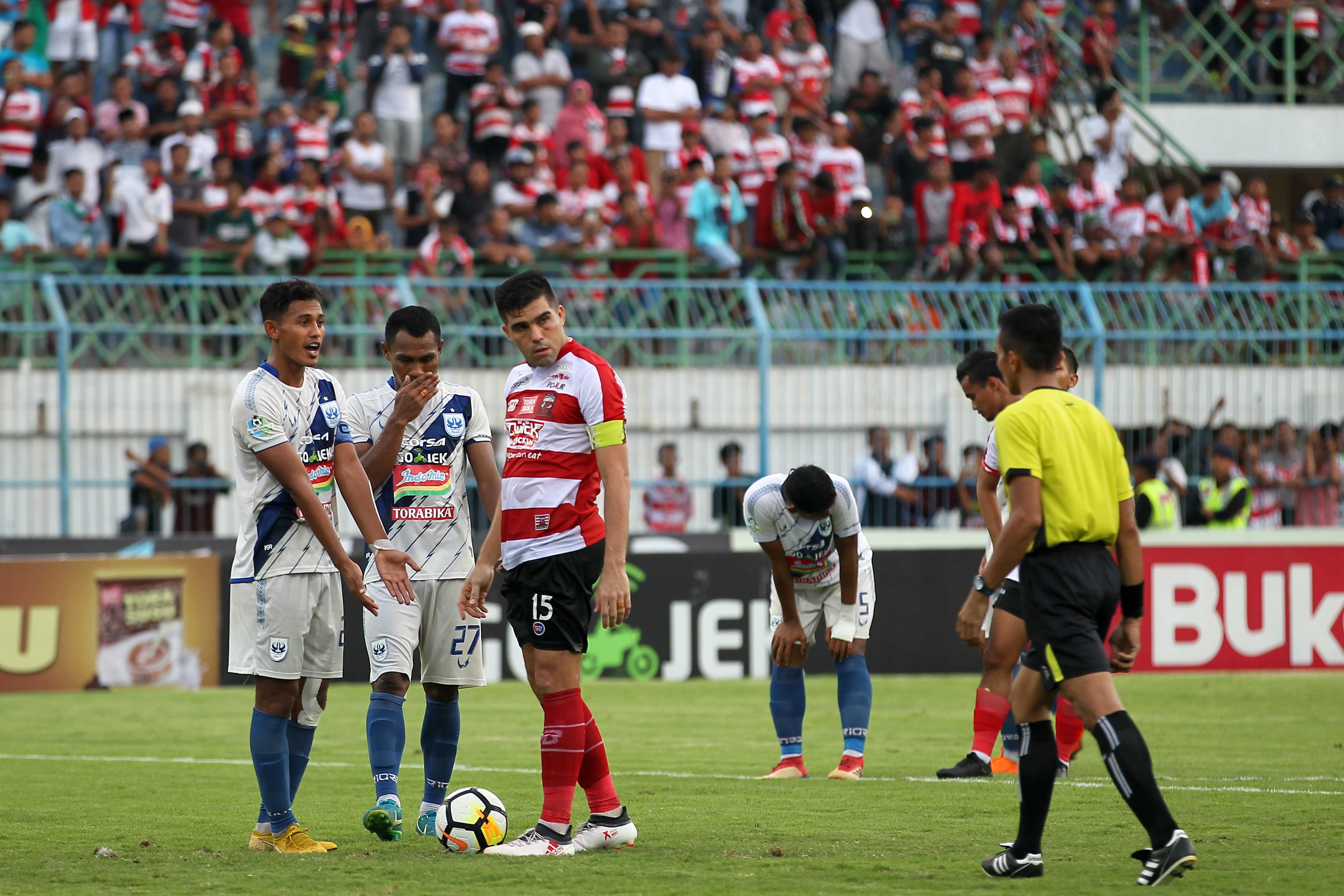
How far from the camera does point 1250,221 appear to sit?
73.4 feet

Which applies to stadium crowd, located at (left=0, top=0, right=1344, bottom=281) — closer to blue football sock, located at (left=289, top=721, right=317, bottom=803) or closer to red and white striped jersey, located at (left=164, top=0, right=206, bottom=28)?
red and white striped jersey, located at (left=164, top=0, right=206, bottom=28)

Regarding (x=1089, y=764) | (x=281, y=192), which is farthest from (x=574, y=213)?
(x=1089, y=764)

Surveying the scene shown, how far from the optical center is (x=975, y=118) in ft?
71.7

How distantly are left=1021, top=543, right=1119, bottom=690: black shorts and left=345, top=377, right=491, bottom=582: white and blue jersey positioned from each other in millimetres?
2506

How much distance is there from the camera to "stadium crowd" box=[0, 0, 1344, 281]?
18672 mm

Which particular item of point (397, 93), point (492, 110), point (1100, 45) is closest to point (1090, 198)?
point (1100, 45)

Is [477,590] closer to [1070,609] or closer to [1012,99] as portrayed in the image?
[1070,609]

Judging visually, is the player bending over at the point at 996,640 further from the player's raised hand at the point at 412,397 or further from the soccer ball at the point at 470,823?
the player's raised hand at the point at 412,397

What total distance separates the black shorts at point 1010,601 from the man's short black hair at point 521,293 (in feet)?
9.95

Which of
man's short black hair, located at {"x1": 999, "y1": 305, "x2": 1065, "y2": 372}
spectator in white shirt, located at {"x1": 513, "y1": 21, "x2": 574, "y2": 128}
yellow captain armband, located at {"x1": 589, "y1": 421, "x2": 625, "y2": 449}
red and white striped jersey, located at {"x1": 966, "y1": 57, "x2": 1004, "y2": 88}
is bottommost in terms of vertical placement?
yellow captain armband, located at {"x1": 589, "y1": 421, "x2": 625, "y2": 449}

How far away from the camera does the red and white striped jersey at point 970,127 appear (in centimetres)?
2173

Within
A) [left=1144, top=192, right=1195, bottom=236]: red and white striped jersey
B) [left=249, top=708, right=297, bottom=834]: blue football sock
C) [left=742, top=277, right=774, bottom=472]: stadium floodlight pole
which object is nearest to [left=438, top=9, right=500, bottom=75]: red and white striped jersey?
[left=742, top=277, right=774, bottom=472]: stadium floodlight pole

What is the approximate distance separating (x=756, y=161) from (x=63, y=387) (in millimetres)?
8937

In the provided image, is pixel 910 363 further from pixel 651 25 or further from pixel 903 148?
pixel 651 25
